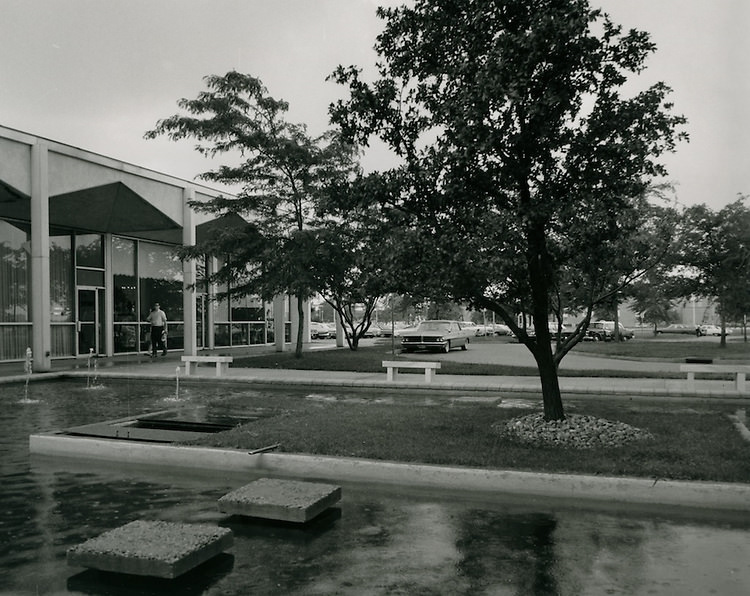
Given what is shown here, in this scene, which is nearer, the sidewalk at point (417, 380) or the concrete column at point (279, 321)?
the sidewalk at point (417, 380)

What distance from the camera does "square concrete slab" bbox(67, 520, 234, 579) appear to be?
413cm

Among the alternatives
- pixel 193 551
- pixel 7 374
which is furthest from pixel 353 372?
pixel 193 551

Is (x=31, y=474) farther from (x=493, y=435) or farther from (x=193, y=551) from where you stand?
(x=493, y=435)

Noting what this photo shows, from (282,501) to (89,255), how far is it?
20188mm

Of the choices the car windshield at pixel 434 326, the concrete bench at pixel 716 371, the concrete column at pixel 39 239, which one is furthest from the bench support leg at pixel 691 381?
the concrete column at pixel 39 239

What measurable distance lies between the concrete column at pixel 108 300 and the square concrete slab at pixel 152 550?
66.2 ft

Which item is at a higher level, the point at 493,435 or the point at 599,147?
the point at 599,147

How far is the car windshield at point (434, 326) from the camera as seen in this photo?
2931cm

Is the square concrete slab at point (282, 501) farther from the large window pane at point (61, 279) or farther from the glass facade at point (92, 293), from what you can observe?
the large window pane at point (61, 279)

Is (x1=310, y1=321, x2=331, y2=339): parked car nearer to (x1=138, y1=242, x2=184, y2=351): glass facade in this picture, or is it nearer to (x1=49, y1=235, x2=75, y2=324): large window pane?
(x1=138, y1=242, x2=184, y2=351): glass facade

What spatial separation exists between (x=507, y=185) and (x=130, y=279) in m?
19.6

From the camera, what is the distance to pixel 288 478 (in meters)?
6.90

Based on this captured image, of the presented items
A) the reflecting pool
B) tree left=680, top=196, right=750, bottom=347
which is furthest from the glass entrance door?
tree left=680, top=196, right=750, bottom=347

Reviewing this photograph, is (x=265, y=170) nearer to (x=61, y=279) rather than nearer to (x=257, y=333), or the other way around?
(x=61, y=279)
